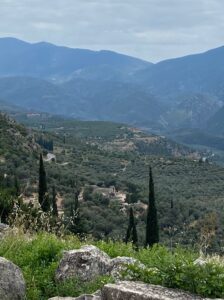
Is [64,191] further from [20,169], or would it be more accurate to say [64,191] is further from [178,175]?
[178,175]

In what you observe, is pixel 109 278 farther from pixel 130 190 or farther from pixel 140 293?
pixel 130 190

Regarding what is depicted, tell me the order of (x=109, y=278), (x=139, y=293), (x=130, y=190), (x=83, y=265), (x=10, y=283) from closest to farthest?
1. (x=139, y=293)
2. (x=10, y=283)
3. (x=109, y=278)
4. (x=83, y=265)
5. (x=130, y=190)

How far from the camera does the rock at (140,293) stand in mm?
5859

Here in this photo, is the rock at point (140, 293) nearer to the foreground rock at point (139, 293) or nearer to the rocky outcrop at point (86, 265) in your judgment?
the foreground rock at point (139, 293)

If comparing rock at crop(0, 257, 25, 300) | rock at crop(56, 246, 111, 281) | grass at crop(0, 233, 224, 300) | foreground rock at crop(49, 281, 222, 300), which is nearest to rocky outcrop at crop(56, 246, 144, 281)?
rock at crop(56, 246, 111, 281)

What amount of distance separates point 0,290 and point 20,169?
55.6 m

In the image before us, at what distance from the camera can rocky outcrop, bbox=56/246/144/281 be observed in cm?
788

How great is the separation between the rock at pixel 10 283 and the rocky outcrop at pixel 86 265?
2.81 feet

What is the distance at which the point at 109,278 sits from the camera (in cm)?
709

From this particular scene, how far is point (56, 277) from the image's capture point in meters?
7.85

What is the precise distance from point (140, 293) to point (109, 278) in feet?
4.15

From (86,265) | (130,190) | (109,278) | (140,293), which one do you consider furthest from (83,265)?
(130,190)

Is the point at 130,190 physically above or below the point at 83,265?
below

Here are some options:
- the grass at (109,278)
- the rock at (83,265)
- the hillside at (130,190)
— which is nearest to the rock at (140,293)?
the grass at (109,278)
